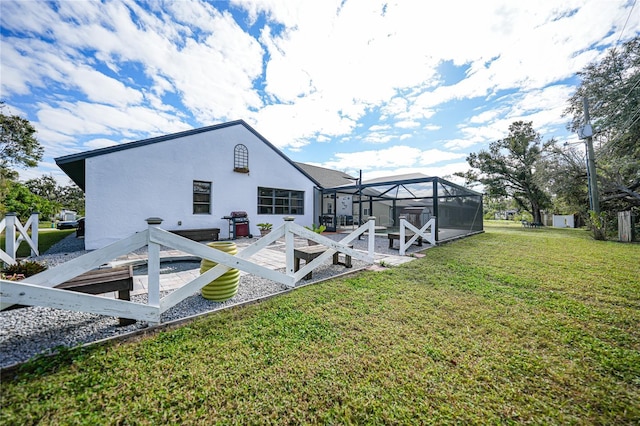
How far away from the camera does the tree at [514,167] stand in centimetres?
2144

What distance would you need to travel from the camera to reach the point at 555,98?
1356 centimetres

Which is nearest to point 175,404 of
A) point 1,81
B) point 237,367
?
point 237,367

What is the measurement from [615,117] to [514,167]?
12.8m

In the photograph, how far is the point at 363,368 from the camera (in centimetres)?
191

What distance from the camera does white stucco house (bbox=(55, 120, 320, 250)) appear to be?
7.36 m

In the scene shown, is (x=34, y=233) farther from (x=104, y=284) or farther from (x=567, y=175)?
(x=567, y=175)

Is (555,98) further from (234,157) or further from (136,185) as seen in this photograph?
(136,185)

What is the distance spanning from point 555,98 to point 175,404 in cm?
2114

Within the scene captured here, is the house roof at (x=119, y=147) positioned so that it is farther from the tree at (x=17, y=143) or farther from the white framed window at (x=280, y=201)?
the tree at (x=17, y=143)

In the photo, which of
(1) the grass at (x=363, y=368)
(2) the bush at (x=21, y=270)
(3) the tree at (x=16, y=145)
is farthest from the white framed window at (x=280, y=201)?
(3) the tree at (x=16, y=145)

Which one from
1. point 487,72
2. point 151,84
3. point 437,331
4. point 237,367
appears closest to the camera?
point 237,367

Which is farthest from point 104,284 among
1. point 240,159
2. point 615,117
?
point 615,117

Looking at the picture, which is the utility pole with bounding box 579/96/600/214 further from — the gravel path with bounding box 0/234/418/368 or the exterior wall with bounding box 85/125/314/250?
the gravel path with bounding box 0/234/418/368

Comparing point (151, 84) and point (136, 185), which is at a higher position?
point (151, 84)
